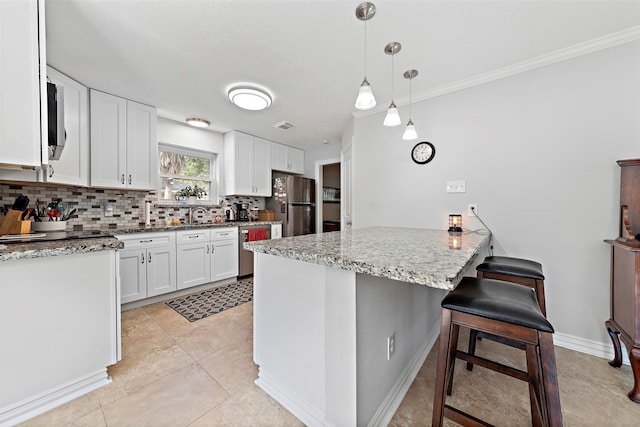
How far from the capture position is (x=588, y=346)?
5.98ft

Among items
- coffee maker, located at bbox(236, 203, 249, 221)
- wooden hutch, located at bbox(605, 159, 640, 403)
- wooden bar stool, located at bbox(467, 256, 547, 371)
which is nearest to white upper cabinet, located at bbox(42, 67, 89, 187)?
coffee maker, located at bbox(236, 203, 249, 221)

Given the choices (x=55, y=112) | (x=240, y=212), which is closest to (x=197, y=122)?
(x=240, y=212)

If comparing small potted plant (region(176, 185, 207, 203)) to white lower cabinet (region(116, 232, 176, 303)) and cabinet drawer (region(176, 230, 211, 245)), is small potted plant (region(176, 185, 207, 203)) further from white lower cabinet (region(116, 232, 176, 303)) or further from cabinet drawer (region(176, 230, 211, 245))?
white lower cabinet (region(116, 232, 176, 303))

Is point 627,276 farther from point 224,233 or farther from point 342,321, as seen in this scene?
point 224,233

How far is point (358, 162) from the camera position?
9.93 ft

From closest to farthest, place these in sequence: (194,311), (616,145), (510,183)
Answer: (616,145)
(510,183)
(194,311)

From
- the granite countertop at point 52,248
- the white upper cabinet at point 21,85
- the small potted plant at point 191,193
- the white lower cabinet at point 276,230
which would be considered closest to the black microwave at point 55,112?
the white upper cabinet at point 21,85

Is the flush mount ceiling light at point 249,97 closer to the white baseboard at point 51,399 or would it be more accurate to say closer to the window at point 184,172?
the window at point 184,172

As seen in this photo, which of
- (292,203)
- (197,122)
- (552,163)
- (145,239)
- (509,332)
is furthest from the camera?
(292,203)

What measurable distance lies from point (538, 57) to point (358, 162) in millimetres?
1796

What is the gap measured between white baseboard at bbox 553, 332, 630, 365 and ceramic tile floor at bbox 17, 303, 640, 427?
6 centimetres

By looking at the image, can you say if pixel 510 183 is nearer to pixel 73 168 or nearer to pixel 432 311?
pixel 432 311

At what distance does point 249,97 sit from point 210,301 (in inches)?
91.4

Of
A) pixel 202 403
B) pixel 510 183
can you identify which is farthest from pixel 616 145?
pixel 202 403
